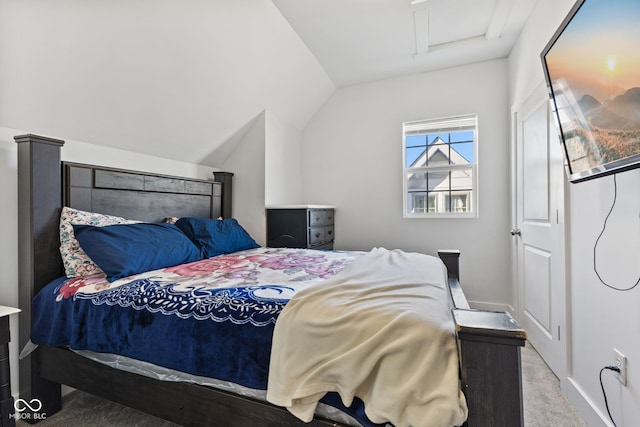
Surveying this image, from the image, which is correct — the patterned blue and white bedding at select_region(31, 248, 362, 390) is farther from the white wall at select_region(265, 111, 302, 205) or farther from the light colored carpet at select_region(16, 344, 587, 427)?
the white wall at select_region(265, 111, 302, 205)

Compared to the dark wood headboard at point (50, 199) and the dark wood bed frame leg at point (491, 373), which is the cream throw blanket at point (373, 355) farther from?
the dark wood headboard at point (50, 199)

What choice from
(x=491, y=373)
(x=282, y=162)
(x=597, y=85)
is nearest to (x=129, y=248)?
(x=491, y=373)

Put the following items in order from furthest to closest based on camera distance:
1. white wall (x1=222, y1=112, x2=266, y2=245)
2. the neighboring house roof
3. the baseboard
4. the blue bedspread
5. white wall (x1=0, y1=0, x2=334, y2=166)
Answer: the neighboring house roof
white wall (x1=222, y1=112, x2=266, y2=245)
white wall (x1=0, y1=0, x2=334, y2=166)
the baseboard
the blue bedspread

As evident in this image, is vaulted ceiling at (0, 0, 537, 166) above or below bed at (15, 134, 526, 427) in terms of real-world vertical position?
above

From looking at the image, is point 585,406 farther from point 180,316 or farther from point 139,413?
point 139,413

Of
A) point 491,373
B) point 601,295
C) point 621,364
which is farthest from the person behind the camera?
point 601,295

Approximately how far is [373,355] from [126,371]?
1174 millimetres

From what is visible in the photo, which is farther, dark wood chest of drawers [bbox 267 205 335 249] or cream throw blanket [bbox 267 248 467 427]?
dark wood chest of drawers [bbox 267 205 335 249]

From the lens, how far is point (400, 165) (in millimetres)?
3514

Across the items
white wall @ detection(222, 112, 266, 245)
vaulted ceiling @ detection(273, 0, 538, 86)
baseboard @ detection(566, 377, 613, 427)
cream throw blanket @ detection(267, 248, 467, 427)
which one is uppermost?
vaulted ceiling @ detection(273, 0, 538, 86)

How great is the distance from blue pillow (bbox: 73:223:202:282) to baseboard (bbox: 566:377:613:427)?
2.39 m

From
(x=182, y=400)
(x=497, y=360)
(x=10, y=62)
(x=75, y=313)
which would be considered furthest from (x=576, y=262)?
(x=10, y=62)

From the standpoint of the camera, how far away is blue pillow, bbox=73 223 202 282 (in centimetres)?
158

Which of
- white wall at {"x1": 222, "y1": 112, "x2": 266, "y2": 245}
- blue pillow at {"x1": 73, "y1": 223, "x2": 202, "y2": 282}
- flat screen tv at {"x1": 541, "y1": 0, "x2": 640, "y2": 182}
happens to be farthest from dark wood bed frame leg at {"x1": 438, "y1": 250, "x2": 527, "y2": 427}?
white wall at {"x1": 222, "y1": 112, "x2": 266, "y2": 245}
